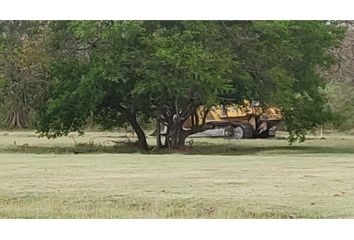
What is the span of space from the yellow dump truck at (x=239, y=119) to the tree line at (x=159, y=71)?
0.15 m

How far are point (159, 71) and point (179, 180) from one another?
218 inches

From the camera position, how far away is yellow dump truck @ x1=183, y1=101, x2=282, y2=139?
1811 cm

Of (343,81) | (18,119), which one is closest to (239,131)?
(343,81)

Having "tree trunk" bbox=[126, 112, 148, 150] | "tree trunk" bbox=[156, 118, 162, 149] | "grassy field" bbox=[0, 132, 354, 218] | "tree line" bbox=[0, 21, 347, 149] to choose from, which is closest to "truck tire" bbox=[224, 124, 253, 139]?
"grassy field" bbox=[0, 132, 354, 218]

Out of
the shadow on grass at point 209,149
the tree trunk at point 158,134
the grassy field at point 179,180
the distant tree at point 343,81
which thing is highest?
the distant tree at point 343,81

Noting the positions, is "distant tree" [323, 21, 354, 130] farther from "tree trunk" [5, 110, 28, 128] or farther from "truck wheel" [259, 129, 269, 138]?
"tree trunk" [5, 110, 28, 128]

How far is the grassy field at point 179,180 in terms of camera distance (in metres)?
10.1

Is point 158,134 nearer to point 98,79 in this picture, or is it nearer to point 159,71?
point 98,79

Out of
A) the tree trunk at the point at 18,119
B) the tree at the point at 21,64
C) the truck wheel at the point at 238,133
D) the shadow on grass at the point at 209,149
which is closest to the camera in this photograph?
the tree trunk at the point at 18,119

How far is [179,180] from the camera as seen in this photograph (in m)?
12.3

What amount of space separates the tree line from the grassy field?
64cm

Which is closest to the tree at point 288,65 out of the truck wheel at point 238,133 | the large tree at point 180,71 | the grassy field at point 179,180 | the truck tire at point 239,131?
the large tree at point 180,71

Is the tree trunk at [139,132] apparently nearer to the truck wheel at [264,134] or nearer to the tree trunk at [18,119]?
the tree trunk at [18,119]

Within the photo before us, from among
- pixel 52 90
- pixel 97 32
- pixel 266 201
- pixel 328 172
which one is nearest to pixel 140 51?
pixel 97 32
